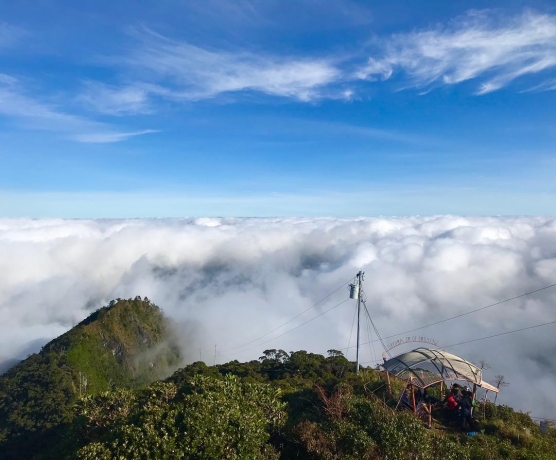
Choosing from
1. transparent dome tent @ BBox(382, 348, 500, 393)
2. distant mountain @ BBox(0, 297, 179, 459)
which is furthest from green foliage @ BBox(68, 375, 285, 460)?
distant mountain @ BBox(0, 297, 179, 459)

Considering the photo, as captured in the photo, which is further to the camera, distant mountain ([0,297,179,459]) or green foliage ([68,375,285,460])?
distant mountain ([0,297,179,459])

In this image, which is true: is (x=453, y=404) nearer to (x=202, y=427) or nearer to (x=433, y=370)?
(x=433, y=370)

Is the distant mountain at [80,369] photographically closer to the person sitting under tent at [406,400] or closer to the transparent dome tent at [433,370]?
the person sitting under tent at [406,400]

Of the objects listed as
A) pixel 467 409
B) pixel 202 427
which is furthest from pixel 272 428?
pixel 467 409

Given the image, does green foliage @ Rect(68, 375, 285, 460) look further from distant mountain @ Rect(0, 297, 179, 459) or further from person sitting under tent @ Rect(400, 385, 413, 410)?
distant mountain @ Rect(0, 297, 179, 459)

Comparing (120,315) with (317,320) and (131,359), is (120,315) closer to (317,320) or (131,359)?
(131,359)

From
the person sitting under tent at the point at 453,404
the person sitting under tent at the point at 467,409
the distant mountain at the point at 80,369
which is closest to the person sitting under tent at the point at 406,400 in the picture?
the person sitting under tent at the point at 453,404
